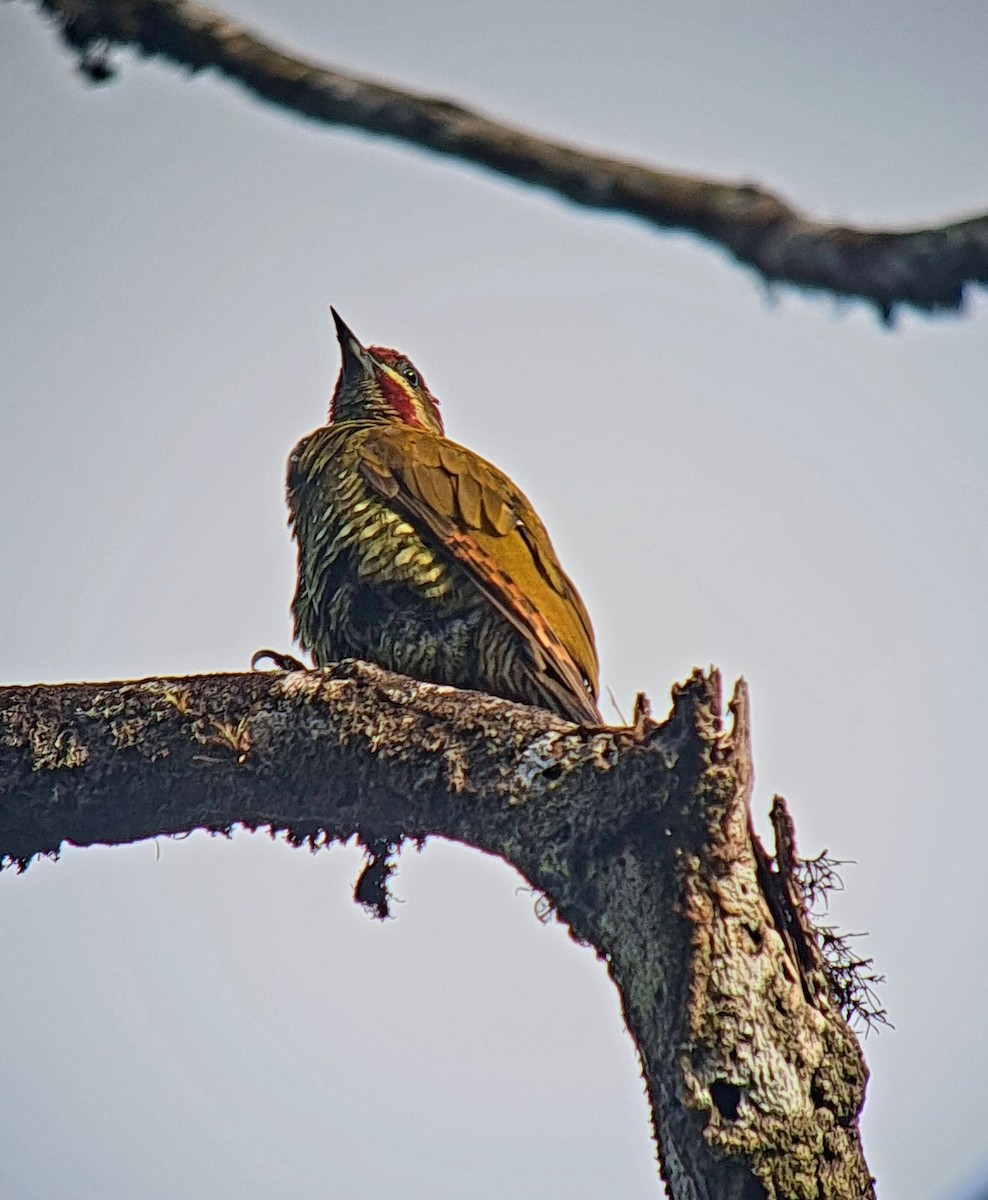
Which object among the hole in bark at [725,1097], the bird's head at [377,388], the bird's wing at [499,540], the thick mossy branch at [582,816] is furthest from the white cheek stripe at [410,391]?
the hole in bark at [725,1097]

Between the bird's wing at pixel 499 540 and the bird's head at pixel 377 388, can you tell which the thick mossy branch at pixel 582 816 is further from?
the bird's head at pixel 377 388

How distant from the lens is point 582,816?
3.18m

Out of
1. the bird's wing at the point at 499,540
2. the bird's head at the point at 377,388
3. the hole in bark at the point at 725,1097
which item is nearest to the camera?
the hole in bark at the point at 725,1097

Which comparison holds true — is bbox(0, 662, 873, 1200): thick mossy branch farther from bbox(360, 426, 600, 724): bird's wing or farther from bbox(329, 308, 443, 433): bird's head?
bbox(329, 308, 443, 433): bird's head

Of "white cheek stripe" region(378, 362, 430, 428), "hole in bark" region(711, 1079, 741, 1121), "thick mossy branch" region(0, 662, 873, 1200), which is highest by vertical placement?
"white cheek stripe" region(378, 362, 430, 428)

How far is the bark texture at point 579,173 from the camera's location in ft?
5.29

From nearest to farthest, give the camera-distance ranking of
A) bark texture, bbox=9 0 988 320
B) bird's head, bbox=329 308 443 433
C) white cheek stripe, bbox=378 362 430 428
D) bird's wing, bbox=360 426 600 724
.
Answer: bark texture, bbox=9 0 988 320, bird's wing, bbox=360 426 600 724, bird's head, bbox=329 308 443 433, white cheek stripe, bbox=378 362 430 428

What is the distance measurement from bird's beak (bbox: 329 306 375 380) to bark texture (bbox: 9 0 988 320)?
3.92m

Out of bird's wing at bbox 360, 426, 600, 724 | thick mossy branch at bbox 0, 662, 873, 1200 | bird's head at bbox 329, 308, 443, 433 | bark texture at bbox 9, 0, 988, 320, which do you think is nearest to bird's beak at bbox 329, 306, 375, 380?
bird's head at bbox 329, 308, 443, 433

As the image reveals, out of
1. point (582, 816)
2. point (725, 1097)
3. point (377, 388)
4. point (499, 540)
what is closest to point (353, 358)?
point (377, 388)

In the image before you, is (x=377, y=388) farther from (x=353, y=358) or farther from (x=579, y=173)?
(x=579, y=173)

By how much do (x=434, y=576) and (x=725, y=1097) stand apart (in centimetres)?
241

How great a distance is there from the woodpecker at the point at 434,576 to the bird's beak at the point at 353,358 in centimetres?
101

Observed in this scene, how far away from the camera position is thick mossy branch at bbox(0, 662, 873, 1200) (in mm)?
2793
